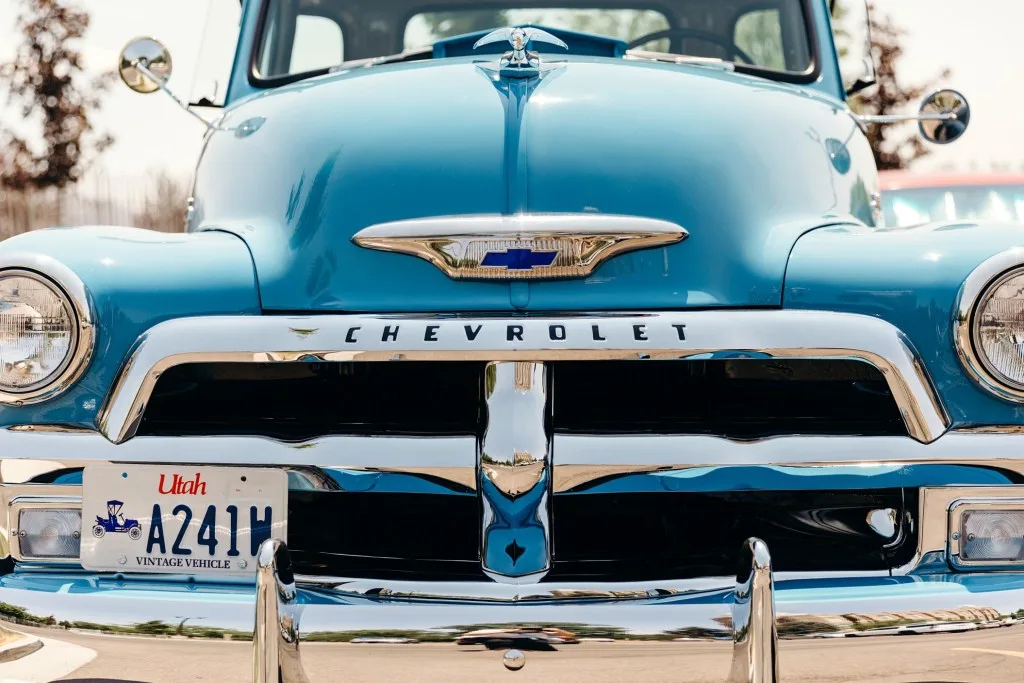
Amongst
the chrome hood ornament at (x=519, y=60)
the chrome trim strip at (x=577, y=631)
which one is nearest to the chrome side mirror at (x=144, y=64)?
the chrome hood ornament at (x=519, y=60)

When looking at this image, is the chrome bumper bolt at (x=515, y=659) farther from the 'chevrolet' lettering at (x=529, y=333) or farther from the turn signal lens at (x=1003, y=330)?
the turn signal lens at (x=1003, y=330)

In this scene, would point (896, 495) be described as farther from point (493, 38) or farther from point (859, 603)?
point (493, 38)

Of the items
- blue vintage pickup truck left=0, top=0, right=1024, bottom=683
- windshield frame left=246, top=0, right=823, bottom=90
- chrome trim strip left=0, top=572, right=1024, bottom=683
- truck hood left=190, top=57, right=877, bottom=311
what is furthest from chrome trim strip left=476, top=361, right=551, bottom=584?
windshield frame left=246, top=0, right=823, bottom=90

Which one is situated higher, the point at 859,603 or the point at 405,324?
the point at 405,324

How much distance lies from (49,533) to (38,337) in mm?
340

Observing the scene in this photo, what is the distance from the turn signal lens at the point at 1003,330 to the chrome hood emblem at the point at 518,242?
57cm

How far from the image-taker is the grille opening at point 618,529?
1.94 meters

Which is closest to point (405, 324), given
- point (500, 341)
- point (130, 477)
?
point (500, 341)

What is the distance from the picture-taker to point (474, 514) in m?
2.04

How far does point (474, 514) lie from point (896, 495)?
767 millimetres

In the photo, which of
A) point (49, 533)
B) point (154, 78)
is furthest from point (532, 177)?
point (154, 78)

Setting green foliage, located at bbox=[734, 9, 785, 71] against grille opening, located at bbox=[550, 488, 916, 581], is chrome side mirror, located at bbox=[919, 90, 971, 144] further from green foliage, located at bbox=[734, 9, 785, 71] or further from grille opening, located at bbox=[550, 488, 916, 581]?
grille opening, located at bbox=[550, 488, 916, 581]

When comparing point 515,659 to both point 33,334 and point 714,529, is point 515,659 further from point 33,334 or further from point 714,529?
point 33,334

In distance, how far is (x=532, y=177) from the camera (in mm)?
2154
